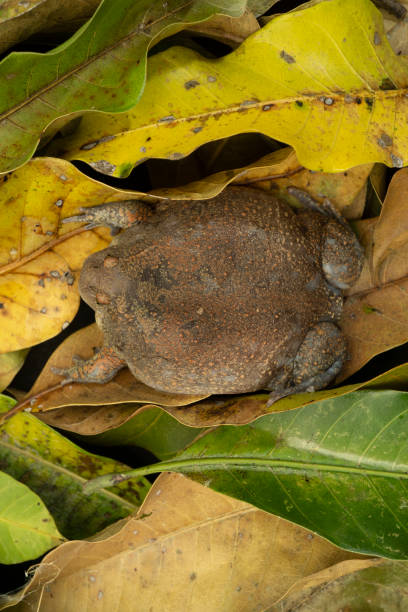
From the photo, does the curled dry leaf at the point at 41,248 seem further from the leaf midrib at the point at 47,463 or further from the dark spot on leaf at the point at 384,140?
the dark spot on leaf at the point at 384,140

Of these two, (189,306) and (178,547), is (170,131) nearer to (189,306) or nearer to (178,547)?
(189,306)

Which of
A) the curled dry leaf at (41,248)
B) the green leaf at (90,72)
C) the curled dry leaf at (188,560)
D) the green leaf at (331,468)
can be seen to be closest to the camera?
the green leaf at (90,72)

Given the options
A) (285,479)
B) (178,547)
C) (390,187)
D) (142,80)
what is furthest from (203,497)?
(142,80)

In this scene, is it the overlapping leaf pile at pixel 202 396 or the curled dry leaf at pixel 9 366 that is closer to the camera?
the overlapping leaf pile at pixel 202 396

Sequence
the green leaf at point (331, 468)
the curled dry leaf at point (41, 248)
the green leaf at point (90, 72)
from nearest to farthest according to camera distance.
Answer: the green leaf at point (90, 72) → the green leaf at point (331, 468) → the curled dry leaf at point (41, 248)

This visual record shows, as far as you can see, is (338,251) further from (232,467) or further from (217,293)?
(232,467)

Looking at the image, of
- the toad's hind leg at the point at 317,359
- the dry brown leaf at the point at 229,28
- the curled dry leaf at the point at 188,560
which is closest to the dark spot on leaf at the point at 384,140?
the dry brown leaf at the point at 229,28
